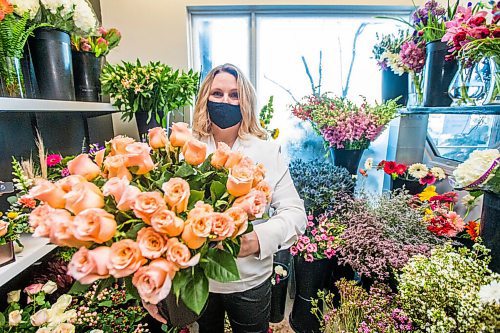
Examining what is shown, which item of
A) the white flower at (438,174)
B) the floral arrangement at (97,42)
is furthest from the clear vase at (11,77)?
the white flower at (438,174)

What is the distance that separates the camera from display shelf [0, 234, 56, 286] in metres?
0.71

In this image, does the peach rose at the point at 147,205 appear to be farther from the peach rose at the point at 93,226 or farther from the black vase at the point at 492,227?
the black vase at the point at 492,227

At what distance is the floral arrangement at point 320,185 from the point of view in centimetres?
150

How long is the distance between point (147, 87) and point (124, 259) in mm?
1195

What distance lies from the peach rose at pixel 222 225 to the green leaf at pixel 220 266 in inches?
3.1

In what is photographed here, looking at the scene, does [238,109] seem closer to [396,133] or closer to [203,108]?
[203,108]

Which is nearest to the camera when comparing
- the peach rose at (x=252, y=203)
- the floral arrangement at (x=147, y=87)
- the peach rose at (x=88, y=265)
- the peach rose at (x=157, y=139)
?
the peach rose at (x=88, y=265)

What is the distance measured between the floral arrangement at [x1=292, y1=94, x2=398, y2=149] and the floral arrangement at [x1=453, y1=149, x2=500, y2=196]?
646 millimetres

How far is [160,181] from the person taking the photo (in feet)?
1.68

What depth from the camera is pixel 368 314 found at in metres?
0.90

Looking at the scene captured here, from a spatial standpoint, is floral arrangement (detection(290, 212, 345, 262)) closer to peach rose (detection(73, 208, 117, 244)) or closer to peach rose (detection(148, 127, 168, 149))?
peach rose (detection(148, 127, 168, 149))

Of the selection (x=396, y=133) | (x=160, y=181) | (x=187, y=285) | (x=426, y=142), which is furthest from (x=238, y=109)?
(x=426, y=142)

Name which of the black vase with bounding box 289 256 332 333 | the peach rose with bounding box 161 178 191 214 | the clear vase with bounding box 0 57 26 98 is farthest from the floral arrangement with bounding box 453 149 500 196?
the clear vase with bounding box 0 57 26 98

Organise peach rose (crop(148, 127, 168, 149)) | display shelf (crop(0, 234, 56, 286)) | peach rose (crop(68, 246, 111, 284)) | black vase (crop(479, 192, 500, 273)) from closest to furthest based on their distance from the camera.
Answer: peach rose (crop(68, 246, 111, 284)) → peach rose (crop(148, 127, 168, 149)) → display shelf (crop(0, 234, 56, 286)) → black vase (crop(479, 192, 500, 273))
